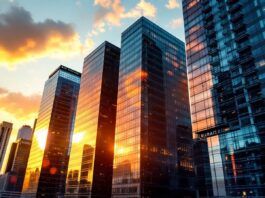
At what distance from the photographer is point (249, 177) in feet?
193

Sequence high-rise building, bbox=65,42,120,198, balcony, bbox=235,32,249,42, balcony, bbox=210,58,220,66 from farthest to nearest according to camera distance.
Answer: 1. high-rise building, bbox=65,42,120,198
2. balcony, bbox=210,58,220,66
3. balcony, bbox=235,32,249,42

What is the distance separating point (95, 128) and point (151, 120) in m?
36.6

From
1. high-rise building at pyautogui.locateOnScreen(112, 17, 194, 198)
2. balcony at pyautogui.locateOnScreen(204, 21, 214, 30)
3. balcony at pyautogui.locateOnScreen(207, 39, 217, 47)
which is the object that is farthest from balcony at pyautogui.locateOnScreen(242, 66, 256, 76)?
high-rise building at pyautogui.locateOnScreen(112, 17, 194, 198)

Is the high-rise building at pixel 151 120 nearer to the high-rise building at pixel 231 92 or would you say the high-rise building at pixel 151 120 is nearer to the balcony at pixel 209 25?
the high-rise building at pixel 231 92

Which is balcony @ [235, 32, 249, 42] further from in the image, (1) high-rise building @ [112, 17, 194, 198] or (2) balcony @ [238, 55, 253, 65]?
(1) high-rise building @ [112, 17, 194, 198]

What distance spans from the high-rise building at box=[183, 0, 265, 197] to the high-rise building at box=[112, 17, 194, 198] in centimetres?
3137

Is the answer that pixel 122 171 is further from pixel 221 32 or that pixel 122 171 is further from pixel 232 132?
pixel 221 32

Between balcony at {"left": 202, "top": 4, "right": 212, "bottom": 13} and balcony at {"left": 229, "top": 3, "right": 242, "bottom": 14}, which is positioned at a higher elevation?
balcony at {"left": 202, "top": 4, "right": 212, "bottom": 13}

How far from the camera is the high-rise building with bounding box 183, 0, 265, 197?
6062 cm

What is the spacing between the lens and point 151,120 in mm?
108938

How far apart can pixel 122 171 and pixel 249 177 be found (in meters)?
55.8

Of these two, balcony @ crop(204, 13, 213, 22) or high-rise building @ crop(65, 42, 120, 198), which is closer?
balcony @ crop(204, 13, 213, 22)

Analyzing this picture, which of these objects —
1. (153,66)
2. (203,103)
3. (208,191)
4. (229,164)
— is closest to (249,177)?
(229,164)

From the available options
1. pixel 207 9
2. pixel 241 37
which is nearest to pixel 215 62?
pixel 241 37
